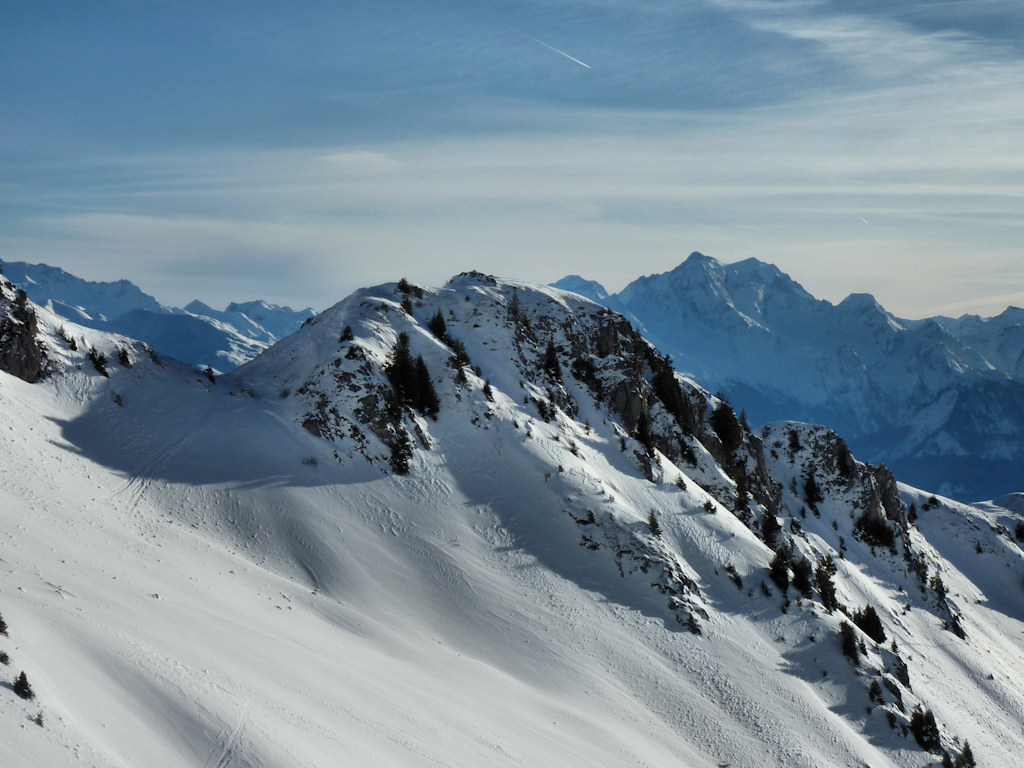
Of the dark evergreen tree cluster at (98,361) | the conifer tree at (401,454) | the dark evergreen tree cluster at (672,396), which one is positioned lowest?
the conifer tree at (401,454)

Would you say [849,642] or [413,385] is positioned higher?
[413,385]

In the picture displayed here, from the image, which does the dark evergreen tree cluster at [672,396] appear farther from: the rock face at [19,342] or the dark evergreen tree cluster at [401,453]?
the rock face at [19,342]

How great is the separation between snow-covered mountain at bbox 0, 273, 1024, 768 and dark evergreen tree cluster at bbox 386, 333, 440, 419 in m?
A: 0.20

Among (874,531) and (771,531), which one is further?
(874,531)

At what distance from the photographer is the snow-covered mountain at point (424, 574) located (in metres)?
21.6

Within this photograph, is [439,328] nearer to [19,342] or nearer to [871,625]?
[19,342]

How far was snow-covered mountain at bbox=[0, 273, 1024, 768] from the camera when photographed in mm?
21609

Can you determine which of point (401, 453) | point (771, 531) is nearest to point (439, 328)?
point (401, 453)

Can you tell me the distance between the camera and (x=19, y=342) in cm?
4244

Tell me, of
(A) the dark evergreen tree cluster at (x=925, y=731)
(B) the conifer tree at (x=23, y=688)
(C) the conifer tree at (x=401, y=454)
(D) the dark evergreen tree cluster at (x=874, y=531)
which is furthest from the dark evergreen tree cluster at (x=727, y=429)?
(B) the conifer tree at (x=23, y=688)

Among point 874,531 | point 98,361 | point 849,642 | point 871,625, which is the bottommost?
point 871,625

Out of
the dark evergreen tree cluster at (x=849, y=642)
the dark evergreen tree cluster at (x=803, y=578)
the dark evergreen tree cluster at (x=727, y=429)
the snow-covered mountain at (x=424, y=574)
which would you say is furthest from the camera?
the dark evergreen tree cluster at (x=727, y=429)

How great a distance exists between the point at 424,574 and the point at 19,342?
29.7 metres

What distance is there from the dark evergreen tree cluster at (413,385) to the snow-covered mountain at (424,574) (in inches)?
7.7
